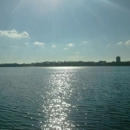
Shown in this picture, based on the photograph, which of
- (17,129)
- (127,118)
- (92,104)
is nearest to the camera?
(17,129)

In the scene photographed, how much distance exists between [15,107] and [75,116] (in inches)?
411

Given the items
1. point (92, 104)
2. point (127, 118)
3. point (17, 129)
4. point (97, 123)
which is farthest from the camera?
point (92, 104)

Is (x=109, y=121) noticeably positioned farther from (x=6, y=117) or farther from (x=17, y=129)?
(x=6, y=117)

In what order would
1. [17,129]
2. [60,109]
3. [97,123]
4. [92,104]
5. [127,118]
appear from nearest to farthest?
[17,129], [97,123], [127,118], [60,109], [92,104]

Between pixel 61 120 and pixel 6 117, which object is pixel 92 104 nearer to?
pixel 61 120

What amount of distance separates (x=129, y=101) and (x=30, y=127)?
18.6m

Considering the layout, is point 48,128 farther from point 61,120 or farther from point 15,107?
point 15,107

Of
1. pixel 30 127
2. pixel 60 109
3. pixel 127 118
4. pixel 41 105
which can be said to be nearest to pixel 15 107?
pixel 41 105

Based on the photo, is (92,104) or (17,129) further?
(92,104)

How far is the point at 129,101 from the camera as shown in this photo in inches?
1227

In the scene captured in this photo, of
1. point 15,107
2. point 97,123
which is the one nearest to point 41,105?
point 15,107

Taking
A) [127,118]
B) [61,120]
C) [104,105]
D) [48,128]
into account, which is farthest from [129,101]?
[48,128]

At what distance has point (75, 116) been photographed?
77.4 feet

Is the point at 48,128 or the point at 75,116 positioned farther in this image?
the point at 75,116
